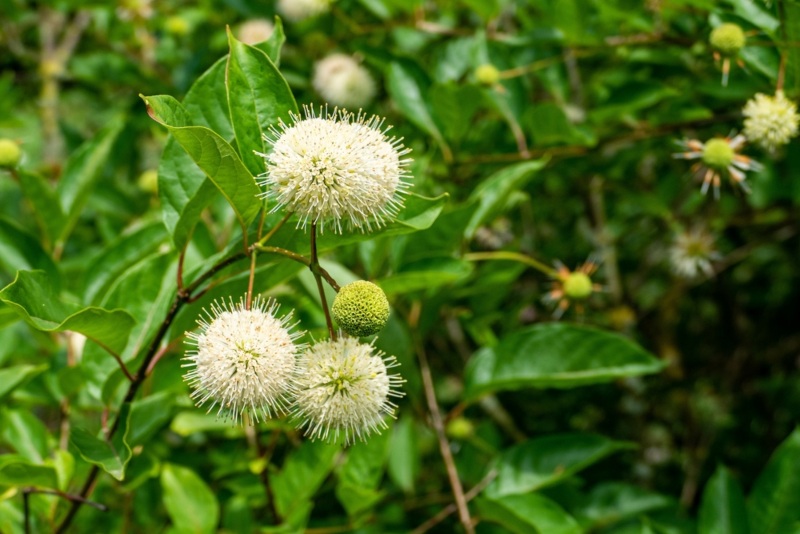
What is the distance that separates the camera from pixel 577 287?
7.43 feet

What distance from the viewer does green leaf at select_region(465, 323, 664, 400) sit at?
1.95 m

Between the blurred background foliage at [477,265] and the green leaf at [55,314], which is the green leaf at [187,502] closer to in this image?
the blurred background foliage at [477,265]

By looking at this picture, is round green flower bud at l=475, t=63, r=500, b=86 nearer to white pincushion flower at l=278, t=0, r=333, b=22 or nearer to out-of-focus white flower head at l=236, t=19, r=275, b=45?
white pincushion flower at l=278, t=0, r=333, b=22

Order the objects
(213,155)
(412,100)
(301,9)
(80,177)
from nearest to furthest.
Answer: (213,155)
(80,177)
(412,100)
(301,9)

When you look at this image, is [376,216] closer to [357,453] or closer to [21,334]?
[357,453]

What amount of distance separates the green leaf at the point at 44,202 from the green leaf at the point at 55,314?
66 centimetres

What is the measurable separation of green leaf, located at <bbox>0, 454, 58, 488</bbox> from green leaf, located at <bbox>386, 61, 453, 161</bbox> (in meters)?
1.49

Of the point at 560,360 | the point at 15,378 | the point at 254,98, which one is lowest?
the point at 15,378

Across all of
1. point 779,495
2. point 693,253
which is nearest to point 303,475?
point 779,495

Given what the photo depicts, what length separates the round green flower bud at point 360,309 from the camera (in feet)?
4.11

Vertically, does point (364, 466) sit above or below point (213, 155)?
below

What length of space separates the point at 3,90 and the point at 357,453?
2.46 metres

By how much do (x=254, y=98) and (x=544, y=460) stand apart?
1369 millimetres

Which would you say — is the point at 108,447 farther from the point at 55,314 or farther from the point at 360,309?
the point at 360,309
